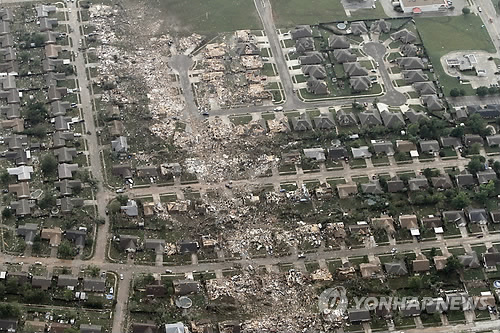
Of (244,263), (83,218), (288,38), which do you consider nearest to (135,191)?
(83,218)

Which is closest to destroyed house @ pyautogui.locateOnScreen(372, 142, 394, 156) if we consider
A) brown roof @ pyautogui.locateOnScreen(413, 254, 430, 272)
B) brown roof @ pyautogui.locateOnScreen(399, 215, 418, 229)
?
brown roof @ pyautogui.locateOnScreen(399, 215, 418, 229)

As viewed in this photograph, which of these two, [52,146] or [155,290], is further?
[52,146]

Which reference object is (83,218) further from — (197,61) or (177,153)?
(197,61)

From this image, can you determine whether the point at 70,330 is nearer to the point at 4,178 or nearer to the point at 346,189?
the point at 4,178

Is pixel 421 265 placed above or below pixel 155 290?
below

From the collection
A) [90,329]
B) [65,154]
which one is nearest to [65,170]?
[65,154]

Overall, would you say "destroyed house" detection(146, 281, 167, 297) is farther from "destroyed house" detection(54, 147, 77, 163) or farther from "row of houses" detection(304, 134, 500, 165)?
"row of houses" detection(304, 134, 500, 165)
